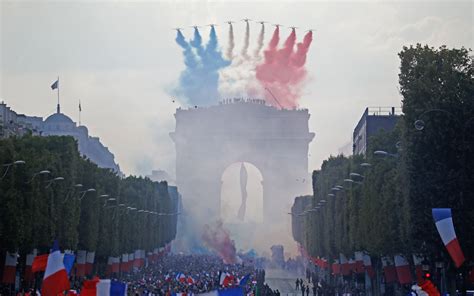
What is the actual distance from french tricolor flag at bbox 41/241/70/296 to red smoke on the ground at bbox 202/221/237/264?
450 feet

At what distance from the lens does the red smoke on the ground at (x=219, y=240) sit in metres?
175

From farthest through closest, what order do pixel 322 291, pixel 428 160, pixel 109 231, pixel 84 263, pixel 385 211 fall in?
pixel 109 231 < pixel 322 291 < pixel 84 263 < pixel 385 211 < pixel 428 160

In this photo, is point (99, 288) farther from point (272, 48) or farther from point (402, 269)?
point (272, 48)

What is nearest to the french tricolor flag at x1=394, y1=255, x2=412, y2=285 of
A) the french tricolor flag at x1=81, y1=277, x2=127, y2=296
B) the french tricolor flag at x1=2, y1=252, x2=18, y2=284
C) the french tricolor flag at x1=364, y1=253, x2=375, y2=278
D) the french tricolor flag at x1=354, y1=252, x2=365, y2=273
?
the french tricolor flag at x1=364, y1=253, x2=375, y2=278

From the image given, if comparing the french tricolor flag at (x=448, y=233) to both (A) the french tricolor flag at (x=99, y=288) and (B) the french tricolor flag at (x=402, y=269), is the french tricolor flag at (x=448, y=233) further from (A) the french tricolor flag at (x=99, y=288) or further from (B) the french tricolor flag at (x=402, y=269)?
(B) the french tricolor flag at (x=402, y=269)

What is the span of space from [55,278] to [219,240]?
15621 centimetres

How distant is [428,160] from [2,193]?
21.6 m

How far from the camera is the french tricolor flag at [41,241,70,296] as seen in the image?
3112 centimetres

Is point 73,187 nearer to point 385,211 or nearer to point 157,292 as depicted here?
point 157,292

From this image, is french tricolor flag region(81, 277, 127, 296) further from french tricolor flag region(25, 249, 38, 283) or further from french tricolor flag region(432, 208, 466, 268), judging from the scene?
french tricolor flag region(25, 249, 38, 283)

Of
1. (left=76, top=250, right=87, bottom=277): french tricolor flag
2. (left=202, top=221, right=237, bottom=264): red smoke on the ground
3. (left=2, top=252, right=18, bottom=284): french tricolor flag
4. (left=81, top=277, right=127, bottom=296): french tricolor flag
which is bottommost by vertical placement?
(left=81, top=277, right=127, bottom=296): french tricolor flag

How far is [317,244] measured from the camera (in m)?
119

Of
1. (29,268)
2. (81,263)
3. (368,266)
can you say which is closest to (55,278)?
(29,268)

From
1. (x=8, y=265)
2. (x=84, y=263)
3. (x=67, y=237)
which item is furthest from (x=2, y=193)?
(x=84, y=263)
